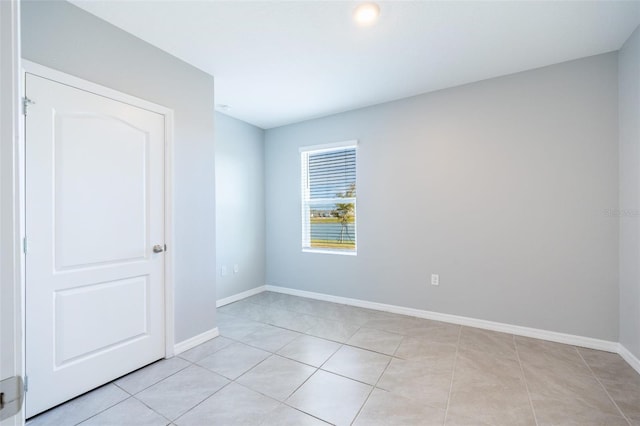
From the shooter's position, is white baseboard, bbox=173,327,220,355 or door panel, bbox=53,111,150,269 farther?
white baseboard, bbox=173,327,220,355

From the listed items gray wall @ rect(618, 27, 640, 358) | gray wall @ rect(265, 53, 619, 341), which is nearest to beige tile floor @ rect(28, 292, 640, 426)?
gray wall @ rect(618, 27, 640, 358)

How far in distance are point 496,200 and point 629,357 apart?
1.59 m

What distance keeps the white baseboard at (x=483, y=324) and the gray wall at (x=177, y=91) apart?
68.2 inches

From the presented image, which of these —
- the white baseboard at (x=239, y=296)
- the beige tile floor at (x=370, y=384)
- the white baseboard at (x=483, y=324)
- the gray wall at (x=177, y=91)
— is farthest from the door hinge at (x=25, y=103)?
the white baseboard at (x=483, y=324)

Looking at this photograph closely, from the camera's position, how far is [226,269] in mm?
3824

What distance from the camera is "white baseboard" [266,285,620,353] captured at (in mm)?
2475

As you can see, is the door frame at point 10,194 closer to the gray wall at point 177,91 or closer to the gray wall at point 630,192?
the gray wall at point 177,91

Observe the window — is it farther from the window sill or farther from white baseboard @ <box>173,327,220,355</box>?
white baseboard @ <box>173,327,220,355</box>

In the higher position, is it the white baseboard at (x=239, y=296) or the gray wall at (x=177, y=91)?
the gray wall at (x=177, y=91)

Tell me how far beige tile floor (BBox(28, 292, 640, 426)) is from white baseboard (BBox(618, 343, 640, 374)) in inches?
1.9

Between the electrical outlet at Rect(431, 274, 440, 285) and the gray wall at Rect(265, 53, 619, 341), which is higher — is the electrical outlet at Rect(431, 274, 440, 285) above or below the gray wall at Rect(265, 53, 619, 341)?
below

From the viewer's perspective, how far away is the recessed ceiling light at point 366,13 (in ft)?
6.16

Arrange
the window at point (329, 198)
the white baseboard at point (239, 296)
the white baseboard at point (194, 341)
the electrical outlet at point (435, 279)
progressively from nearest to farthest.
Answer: the white baseboard at point (194, 341)
the electrical outlet at point (435, 279)
the white baseboard at point (239, 296)
the window at point (329, 198)

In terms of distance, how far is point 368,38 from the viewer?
222cm
